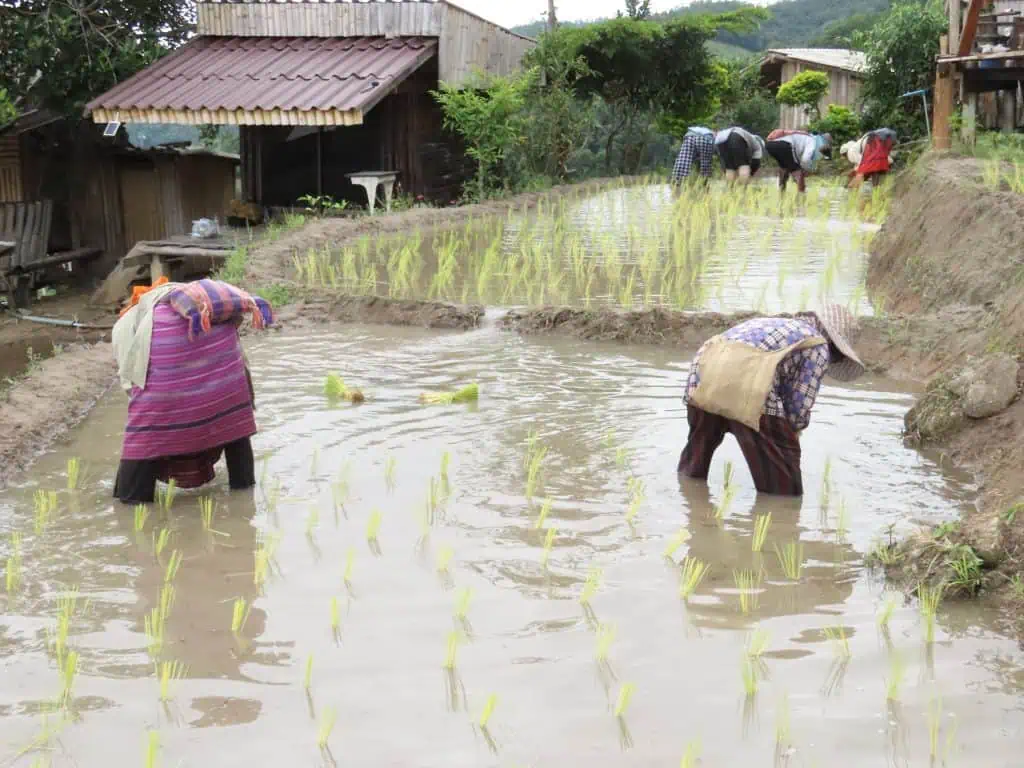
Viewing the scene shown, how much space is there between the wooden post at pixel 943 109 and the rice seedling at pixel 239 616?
10634mm

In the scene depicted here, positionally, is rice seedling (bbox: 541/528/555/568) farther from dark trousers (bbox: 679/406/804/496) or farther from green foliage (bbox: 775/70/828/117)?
green foliage (bbox: 775/70/828/117)

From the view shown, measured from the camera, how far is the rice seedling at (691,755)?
8.86 ft

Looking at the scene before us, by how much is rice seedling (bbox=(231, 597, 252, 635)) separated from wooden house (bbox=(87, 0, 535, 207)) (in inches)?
391

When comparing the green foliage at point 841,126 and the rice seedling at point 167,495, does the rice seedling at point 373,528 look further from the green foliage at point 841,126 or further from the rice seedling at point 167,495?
the green foliage at point 841,126

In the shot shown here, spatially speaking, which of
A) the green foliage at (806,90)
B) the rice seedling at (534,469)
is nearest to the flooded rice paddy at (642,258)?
the rice seedling at (534,469)

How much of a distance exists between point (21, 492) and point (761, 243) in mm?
6854

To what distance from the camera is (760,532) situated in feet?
14.3

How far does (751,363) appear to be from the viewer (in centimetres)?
457

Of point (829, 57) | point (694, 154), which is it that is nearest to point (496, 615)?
point (694, 154)

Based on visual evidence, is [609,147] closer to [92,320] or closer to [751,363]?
[92,320]

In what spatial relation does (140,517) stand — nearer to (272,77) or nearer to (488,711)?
(488,711)

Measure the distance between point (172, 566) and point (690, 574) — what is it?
174 cm

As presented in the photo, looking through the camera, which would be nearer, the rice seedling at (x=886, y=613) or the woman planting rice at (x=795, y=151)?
the rice seedling at (x=886, y=613)

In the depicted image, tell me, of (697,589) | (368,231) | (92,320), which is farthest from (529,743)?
(92,320)
